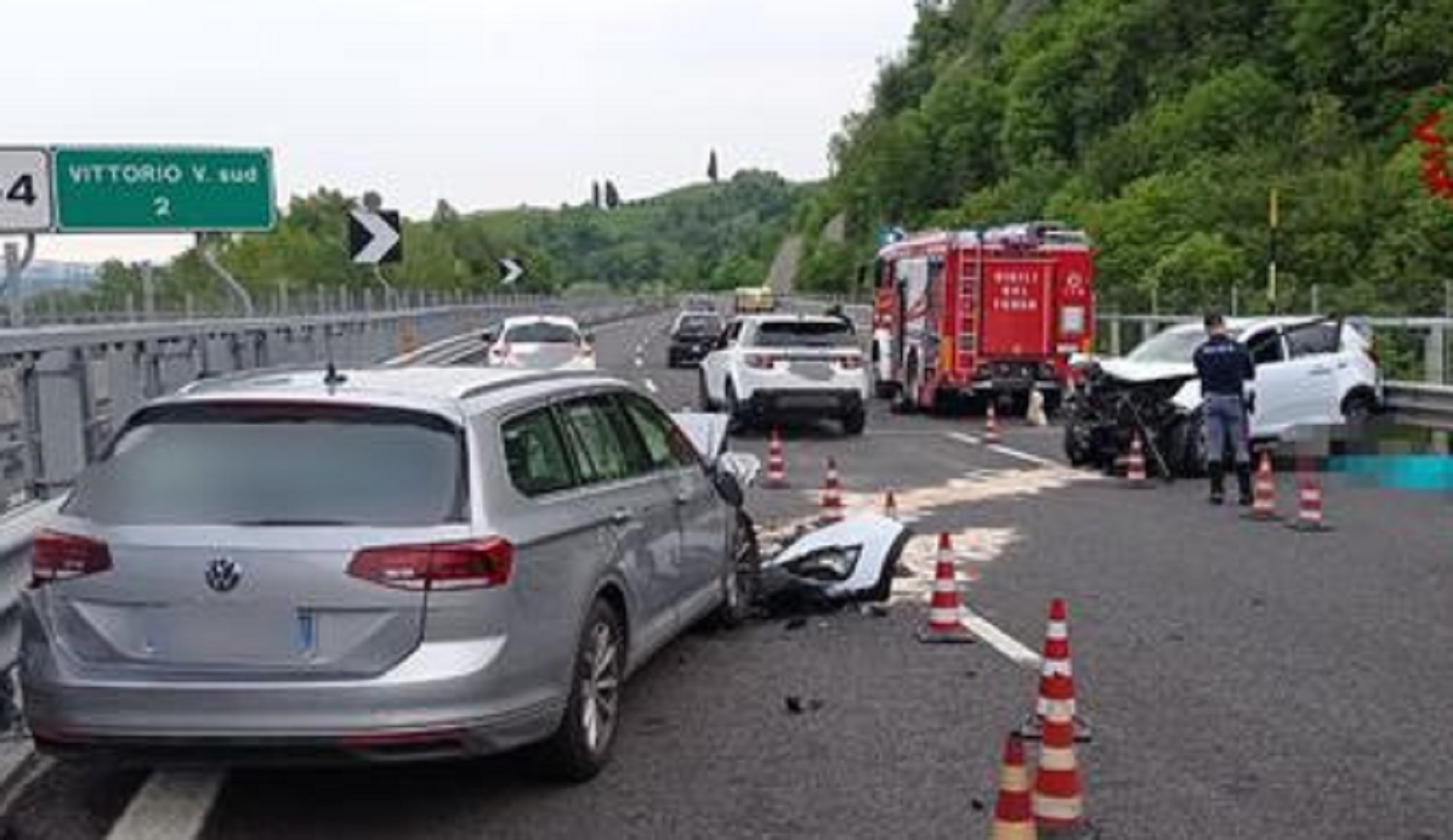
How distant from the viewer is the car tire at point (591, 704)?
21.2ft

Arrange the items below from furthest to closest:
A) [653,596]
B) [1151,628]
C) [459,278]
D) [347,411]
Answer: [459,278] < [1151,628] < [653,596] < [347,411]

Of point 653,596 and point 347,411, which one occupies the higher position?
point 347,411

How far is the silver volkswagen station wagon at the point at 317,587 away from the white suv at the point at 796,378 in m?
16.3

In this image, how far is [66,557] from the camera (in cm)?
604

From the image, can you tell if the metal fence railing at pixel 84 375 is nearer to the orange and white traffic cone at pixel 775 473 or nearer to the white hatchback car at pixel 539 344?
the orange and white traffic cone at pixel 775 473

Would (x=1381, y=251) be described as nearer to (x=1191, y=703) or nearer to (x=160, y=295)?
(x=160, y=295)

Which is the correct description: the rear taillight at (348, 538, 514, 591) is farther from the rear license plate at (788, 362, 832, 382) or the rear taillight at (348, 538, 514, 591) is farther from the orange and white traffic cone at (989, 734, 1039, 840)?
the rear license plate at (788, 362, 832, 382)

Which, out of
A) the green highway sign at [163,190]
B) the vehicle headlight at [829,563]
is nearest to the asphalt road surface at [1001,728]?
the vehicle headlight at [829,563]

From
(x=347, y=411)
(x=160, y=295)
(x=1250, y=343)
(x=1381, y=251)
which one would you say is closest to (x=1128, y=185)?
(x=1381, y=251)

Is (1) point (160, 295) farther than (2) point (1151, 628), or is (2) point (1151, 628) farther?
(1) point (160, 295)

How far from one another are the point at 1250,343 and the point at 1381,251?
94.1ft

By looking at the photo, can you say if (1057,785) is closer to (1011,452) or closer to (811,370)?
(1011,452)

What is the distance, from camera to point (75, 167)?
19000 millimetres

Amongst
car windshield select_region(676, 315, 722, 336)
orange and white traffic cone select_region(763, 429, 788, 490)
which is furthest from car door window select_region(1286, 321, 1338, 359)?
car windshield select_region(676, 315, 722, 336)
